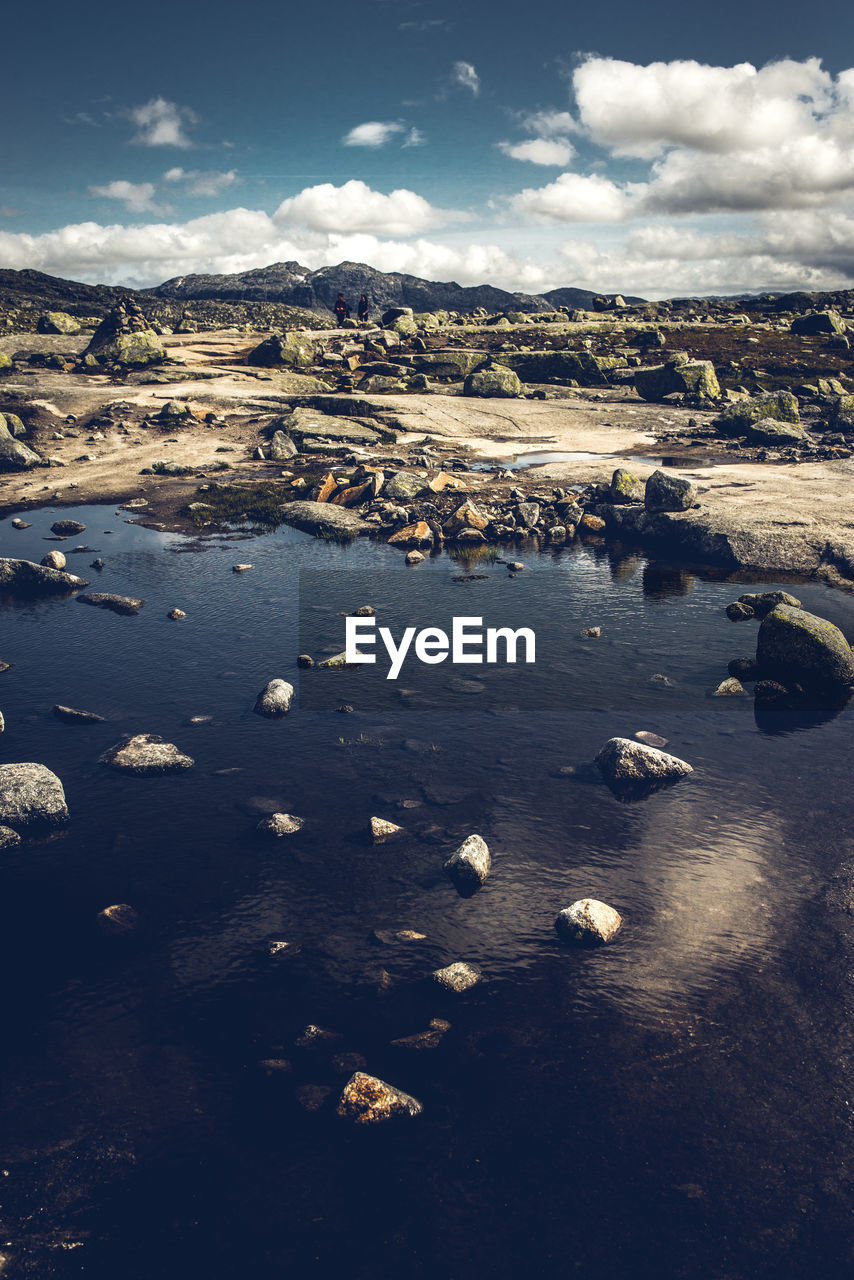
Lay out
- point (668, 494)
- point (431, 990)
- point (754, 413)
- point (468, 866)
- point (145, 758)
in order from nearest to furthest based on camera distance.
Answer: point (431, 990)
point (468, 866)
point (145, 758)
point (668, 494)
point (754, 413)

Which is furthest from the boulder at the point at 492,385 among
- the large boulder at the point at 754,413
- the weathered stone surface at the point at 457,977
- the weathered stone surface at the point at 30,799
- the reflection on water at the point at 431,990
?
the weathered stone surface at the point at 457,977

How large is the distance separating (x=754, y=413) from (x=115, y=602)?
3816cm

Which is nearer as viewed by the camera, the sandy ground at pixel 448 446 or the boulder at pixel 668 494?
the sandy ground at pixel 448 446

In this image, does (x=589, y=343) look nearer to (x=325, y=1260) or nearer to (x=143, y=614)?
(x=143, y=614)

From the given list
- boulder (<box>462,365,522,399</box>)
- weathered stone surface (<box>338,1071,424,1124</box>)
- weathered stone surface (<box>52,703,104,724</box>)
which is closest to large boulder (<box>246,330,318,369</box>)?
boulder (<box>462,365,522,399</box>)

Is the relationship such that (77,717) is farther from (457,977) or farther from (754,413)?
(754,413)

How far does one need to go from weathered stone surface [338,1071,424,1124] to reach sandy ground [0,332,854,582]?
72.5ft

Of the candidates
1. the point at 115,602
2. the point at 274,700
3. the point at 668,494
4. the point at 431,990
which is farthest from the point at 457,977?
the point at 668,494

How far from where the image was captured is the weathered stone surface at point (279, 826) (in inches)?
514

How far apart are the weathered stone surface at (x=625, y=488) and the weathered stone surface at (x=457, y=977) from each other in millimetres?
25505

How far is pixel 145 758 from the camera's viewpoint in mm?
14938

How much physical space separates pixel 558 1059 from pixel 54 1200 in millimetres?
5646

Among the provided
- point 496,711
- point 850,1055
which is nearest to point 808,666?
point 496,711

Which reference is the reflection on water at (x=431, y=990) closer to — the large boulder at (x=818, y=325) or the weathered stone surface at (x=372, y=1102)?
the weathered stone surface at (x=372, y=1102)
